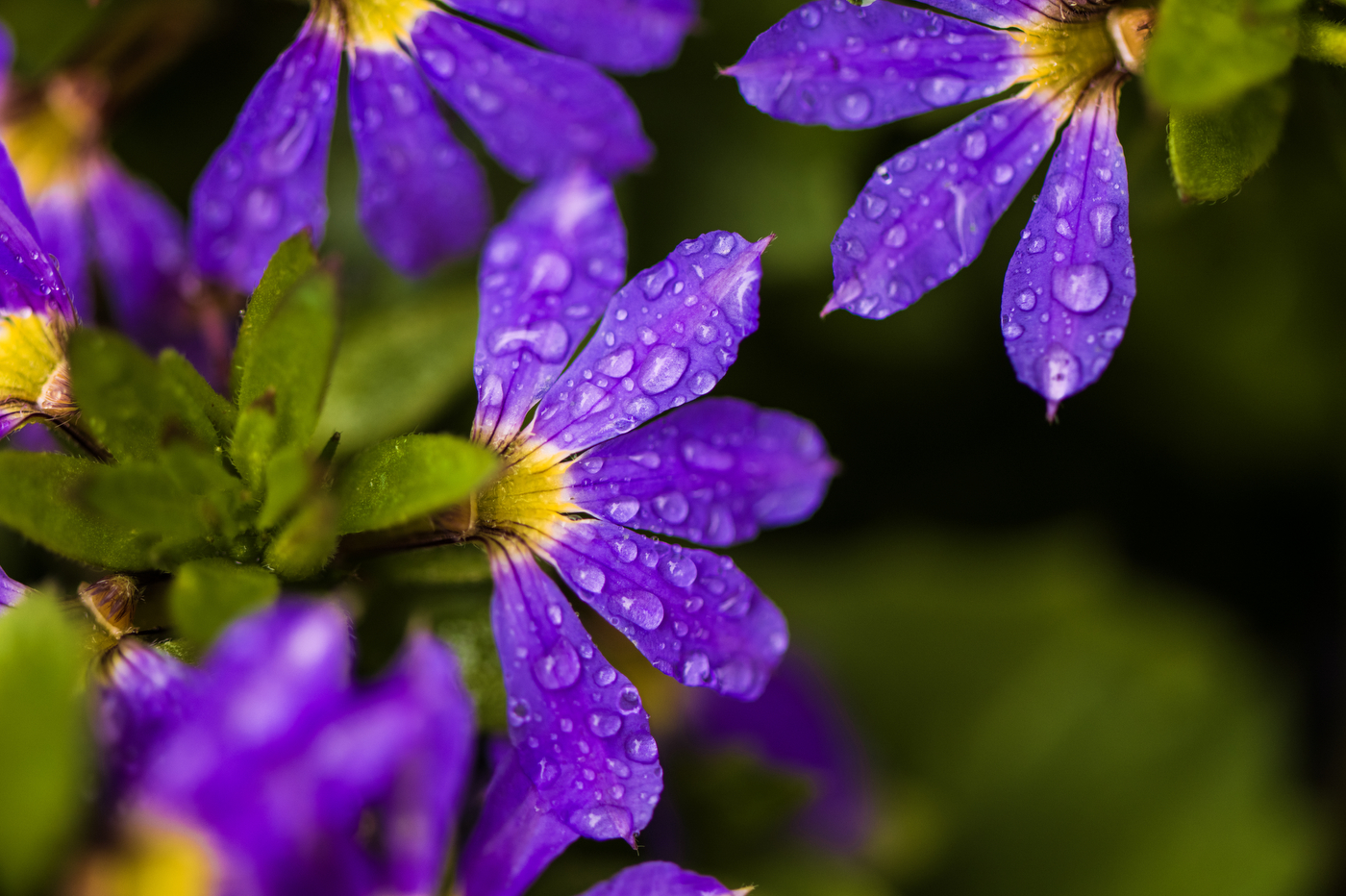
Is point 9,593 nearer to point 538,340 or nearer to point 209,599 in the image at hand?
point 209,599

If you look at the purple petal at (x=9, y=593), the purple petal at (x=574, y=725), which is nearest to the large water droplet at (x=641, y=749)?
the purple petal at (x=574, y=725)

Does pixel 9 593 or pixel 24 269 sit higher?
pixel 24 269

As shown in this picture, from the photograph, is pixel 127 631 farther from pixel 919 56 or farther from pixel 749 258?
pixel 919 56

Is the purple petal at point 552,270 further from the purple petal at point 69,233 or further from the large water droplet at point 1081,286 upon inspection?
the purple petal at point 69,233

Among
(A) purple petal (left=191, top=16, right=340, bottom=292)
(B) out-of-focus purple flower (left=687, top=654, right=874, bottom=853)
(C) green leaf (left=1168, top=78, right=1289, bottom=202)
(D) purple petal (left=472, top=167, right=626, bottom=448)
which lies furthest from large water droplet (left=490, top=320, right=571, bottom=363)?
(B) out-of-focus purple flower (left=687, top=654, right=874, bottom=853)

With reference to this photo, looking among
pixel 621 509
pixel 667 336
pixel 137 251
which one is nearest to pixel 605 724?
pixel 621 509

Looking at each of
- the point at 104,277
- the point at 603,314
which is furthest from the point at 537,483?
the point at 104,277
